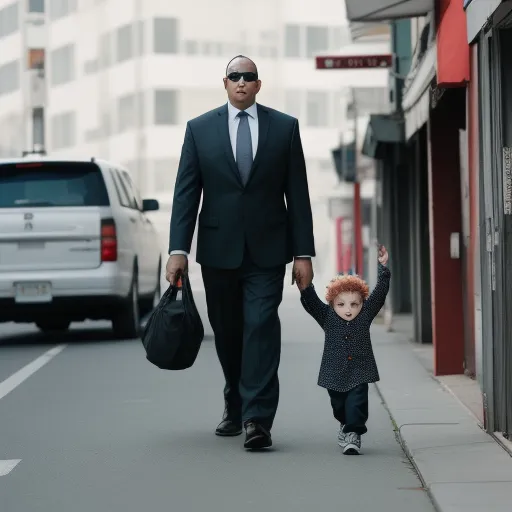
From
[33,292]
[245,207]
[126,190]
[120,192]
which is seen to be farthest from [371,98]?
[245,207]

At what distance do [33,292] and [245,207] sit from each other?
823 centimetres

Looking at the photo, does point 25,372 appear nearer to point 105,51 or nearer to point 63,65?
point 105,51

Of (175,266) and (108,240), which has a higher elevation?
(108,240)

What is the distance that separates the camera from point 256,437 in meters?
8.50

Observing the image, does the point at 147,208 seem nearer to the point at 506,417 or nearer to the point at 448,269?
the point at 448,269

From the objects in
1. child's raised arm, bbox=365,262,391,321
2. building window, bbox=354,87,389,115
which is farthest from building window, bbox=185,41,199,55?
child's raised arm, bbox=365,262,391,321

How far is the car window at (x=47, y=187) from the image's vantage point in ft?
55.1

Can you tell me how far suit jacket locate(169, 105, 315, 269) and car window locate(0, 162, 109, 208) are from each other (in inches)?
317

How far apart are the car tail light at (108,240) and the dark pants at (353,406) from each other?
851 centimetres

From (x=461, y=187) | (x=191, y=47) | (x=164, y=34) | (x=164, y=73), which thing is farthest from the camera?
(x=191, y=47)

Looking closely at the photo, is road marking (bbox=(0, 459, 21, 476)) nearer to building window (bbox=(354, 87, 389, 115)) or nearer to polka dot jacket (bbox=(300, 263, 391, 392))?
polka dot jacket (bbox=(300, 263, 391, 392))

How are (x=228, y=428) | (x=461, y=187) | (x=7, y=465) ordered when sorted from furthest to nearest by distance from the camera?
1. (x=461, y=187)
2. (x=228, y=428)
3. (x=7, y=465)

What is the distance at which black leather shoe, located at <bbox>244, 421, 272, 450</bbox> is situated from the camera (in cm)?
851

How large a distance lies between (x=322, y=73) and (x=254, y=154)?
67865 millimetres
